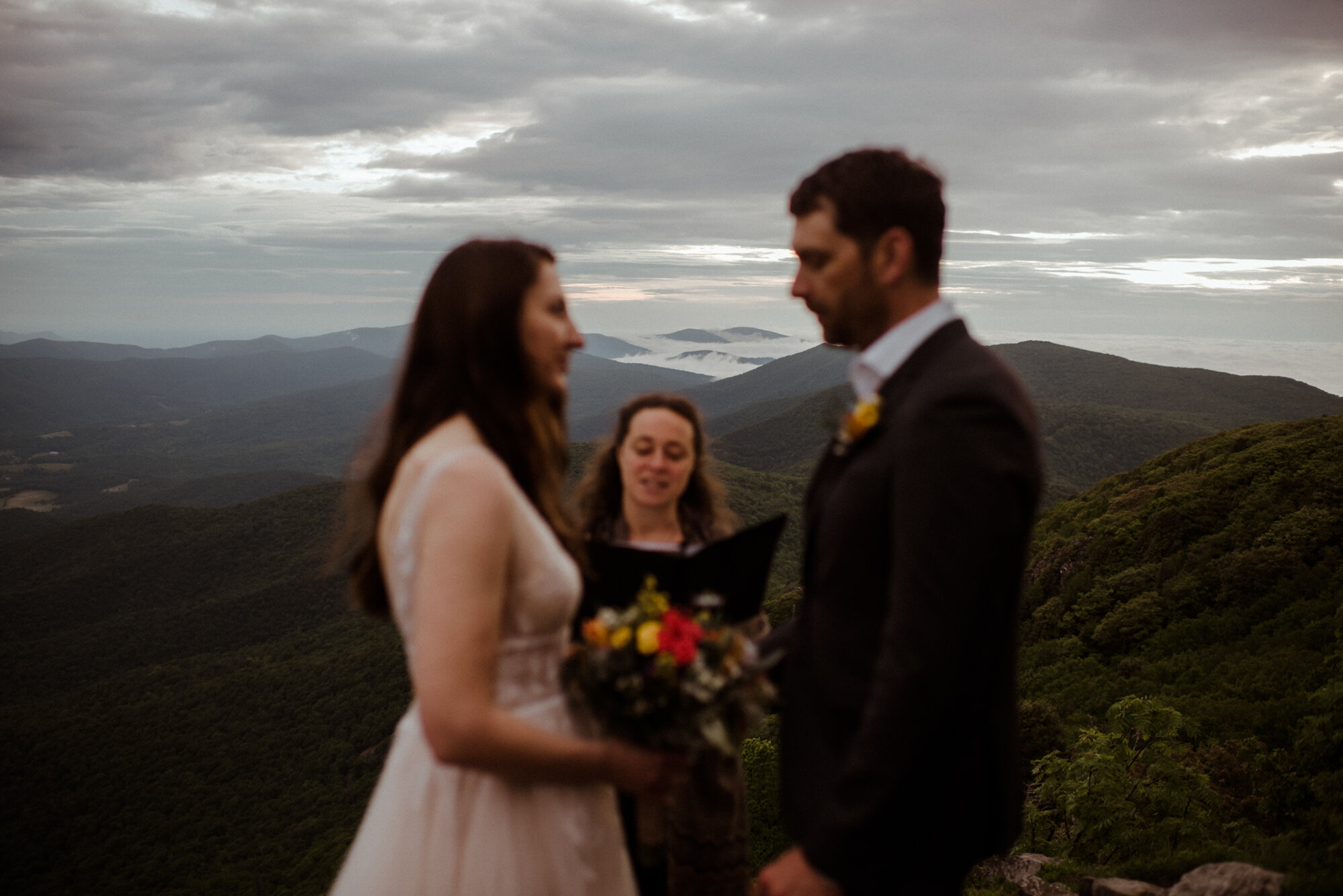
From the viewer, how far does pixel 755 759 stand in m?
19.0

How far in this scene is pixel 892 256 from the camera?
241 cm

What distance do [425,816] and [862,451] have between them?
5.93ft

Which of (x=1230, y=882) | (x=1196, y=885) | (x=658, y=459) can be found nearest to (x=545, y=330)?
(x=658, y=459)

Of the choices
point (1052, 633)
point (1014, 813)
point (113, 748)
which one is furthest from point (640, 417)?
point (113, 748)

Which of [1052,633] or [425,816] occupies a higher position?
[425,816]

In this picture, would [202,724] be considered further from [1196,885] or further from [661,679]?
[661,679]

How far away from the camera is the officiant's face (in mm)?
4910

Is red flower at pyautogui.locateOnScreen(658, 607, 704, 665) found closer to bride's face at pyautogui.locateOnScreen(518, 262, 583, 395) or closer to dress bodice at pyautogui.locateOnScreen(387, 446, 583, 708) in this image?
dress bodice at pyautogui.locateOnScreen(387, 446, 583, 708)

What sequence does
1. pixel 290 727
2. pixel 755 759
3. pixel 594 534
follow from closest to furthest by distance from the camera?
pixel 594 534, pixel 755 759, pixel 290 727

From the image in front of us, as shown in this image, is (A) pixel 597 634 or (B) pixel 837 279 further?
(A) pixel 597 634

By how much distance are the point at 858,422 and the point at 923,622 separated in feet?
2.04

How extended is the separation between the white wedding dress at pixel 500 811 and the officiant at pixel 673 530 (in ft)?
2.87

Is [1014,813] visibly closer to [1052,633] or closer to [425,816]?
[425,816]

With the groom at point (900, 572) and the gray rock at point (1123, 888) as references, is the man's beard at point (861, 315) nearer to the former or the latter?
the groom at point (900, 572)
